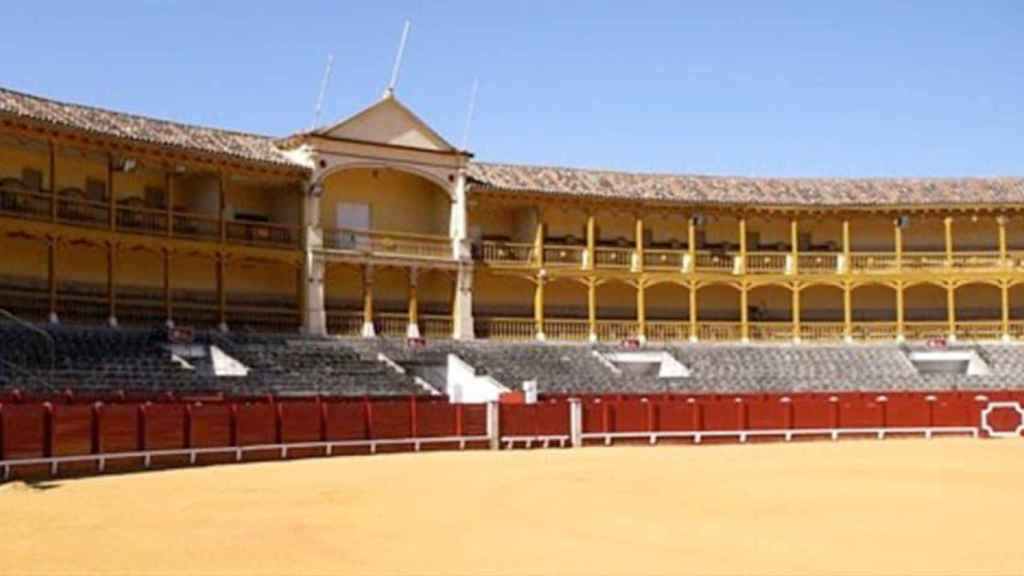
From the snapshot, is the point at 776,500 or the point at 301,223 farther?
the point at 301,223

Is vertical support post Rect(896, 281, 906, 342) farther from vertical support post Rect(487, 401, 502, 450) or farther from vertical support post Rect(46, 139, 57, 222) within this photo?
vertical support post Rect(46, 139, 57, 222)

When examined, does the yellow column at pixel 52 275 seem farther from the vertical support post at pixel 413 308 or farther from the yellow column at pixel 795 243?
Result: the yellow column at pixel 795 243

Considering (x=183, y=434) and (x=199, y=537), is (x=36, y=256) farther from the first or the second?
(x=199, y=537)

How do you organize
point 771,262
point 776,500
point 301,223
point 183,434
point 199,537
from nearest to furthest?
point 199,537, point 776,500, point 183,434, point 301,223, point 771,262

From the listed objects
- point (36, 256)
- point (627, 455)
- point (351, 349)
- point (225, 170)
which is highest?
point (225, 170)

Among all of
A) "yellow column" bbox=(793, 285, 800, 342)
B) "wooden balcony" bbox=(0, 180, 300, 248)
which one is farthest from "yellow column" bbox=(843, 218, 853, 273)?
"wooden balcony" bbox=(0, 180, 300, 248)

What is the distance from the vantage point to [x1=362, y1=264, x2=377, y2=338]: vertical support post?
123 feet

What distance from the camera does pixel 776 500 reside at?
1823 cm

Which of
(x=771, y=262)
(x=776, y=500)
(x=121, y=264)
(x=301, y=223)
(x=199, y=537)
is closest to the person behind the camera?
(x=199, y=537)

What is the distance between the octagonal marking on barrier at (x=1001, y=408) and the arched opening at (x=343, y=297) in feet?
54.6

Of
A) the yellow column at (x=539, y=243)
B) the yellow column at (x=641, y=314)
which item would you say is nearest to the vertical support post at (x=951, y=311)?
the yellow column at (x=641, y=314)

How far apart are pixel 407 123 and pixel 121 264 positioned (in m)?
8.99

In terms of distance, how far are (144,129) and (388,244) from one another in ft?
25.9

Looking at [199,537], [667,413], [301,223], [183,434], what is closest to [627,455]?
[667,413]
